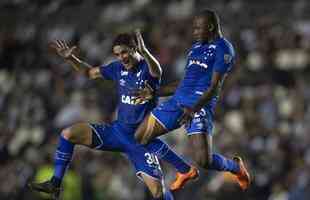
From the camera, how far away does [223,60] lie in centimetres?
1108

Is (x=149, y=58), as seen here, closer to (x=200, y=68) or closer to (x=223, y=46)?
(x=200, y=68)

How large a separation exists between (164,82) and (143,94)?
6767 mm

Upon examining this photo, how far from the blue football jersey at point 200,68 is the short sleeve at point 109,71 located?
32.3 inches

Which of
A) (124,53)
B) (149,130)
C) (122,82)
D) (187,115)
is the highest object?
(124,53)

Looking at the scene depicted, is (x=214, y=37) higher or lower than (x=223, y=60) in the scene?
higher

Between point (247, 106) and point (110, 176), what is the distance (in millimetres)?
2477

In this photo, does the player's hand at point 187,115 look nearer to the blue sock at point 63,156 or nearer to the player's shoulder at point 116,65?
the player's shoulder at point 116,65

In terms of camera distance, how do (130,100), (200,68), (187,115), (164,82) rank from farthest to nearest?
(164,82) < (130,100) < (200,68) < (187,115)

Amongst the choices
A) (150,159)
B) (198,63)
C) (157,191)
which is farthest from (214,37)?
(157,191)

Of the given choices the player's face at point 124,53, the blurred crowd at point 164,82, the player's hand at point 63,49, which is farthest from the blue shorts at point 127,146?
the blurred crowd at point 164,82

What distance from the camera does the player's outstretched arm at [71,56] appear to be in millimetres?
11883

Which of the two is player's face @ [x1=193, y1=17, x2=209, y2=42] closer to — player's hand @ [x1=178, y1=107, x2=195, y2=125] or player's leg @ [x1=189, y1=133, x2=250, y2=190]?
player's hand @ [x1=178, y1=107, x2=195, y2=125]

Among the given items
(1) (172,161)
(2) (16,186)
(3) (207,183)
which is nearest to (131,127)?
(1) (172,161)

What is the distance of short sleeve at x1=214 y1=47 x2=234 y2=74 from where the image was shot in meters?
11.0
